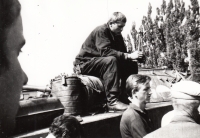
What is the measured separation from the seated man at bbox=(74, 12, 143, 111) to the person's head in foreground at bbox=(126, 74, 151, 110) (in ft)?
3.15

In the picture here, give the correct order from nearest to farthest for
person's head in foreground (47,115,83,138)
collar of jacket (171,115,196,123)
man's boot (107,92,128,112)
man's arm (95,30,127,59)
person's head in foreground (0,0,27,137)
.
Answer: person's head in foreground (47,115,83,138) → collar of jacket (171,115,196,123) → person's head in foreground (0,0,27,137) → man's boot (107,92,128,112) → man's arm (95,30,127,59)

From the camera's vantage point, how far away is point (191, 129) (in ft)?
6.97

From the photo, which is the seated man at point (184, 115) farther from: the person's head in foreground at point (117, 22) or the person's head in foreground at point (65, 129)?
the person's head in foreground at point (117, 22)

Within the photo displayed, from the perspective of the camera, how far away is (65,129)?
69.9 inches

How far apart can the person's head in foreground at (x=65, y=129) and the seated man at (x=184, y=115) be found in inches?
23.6

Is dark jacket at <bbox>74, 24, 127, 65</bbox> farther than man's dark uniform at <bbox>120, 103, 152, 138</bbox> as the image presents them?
Yes

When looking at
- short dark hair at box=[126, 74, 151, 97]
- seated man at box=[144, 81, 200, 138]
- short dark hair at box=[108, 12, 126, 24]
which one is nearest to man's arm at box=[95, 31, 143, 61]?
short dark hair at box=[108, 12, 126, 24]

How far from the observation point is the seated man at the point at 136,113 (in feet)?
9.06

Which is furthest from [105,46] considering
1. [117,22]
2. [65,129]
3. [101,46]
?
[65,129]

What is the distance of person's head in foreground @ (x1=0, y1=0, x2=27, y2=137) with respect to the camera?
2.56 metres

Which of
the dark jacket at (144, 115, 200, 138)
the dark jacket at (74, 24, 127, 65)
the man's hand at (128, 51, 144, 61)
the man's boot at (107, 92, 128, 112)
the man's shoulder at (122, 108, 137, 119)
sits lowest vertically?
the man's boot at (107, 92, 128, 112)

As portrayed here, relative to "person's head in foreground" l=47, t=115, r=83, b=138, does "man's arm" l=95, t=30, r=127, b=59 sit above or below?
above

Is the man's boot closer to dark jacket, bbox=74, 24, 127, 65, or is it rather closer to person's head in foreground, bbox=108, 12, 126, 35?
dark jacket, bbox=74, 24, 127, 65

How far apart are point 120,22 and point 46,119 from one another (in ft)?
6.46
